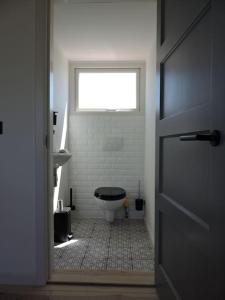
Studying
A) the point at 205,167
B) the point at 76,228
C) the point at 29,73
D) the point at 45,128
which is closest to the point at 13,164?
the point at 45,128

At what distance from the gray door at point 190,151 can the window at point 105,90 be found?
2.15 m

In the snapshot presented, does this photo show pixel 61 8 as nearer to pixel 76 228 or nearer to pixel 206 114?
pixel 206 114

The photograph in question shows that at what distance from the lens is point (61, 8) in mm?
2242

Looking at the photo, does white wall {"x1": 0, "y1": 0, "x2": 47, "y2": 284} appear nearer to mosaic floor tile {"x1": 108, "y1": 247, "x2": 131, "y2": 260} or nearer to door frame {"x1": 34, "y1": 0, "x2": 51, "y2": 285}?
door frame {"x1": 34, "y1": 0, "x2": 51, "y2": 285}

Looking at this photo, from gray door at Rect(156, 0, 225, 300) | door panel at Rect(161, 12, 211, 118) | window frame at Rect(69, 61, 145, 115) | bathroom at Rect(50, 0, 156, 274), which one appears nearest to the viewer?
gray door at Rect(156, 0, 225, 300)

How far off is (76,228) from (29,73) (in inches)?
84.2

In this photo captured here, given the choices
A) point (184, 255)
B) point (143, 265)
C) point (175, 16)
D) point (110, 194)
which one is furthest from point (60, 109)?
point (184, 255)

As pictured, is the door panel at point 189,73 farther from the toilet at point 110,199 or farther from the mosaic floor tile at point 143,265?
the toilet at point 110,199

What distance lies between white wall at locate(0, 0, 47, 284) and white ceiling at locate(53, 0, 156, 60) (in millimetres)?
358

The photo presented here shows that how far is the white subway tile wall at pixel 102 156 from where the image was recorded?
3.71 metres

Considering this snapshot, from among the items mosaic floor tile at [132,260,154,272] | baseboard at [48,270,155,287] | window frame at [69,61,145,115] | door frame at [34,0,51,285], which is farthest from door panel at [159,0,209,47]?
window frame at [69,61,145,115]

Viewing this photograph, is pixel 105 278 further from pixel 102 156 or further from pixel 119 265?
pixel 102 156

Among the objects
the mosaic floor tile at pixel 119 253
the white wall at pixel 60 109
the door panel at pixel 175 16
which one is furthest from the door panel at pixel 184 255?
the white wall at pixel 60 109

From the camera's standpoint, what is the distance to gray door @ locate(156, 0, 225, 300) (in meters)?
0.82
